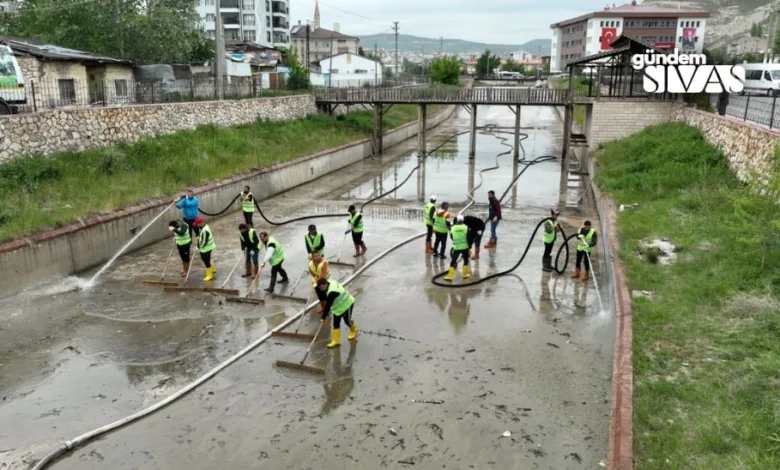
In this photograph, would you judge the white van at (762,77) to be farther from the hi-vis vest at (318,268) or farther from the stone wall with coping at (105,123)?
the hi-vis vest at (318,268)

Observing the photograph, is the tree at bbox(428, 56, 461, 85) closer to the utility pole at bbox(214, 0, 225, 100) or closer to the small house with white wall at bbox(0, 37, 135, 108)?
the utility pole at bbox(214, 0, 225, 100)

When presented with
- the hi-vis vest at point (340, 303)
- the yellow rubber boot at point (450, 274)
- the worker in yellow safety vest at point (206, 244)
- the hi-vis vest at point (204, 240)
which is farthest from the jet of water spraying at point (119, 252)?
the yellow rubber boot at point (450, 274)

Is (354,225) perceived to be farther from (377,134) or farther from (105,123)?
(377,134)

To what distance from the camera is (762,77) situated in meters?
35.8

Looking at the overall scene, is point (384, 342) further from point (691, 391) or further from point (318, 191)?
point (318, 191)

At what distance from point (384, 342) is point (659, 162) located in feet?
50.4

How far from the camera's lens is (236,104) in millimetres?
29906

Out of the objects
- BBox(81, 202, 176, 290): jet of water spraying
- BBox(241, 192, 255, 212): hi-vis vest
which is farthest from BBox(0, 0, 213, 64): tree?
Result: BBox(241, 192, 255, 212): hi-vis vest

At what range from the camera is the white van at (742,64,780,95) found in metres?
35.1

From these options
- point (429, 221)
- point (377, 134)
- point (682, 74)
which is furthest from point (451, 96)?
point (429, 221)

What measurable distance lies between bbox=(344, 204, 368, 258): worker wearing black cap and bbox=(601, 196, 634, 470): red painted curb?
20.0ft

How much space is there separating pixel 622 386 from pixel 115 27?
1487 inches

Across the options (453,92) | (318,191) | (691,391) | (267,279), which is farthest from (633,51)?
(691,391)

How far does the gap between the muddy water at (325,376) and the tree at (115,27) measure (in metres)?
26.1
